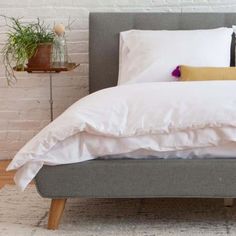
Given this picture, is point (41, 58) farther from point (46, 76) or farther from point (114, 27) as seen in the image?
point (114, 27)

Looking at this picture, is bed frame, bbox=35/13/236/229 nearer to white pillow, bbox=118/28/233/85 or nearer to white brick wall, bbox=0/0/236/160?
white pillow, bbox=118/28/233/85

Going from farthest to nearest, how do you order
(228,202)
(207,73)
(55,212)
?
(207,73)
(228,202)
(55,212)

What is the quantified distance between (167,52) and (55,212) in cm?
147

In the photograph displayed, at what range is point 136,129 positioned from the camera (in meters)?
2.42

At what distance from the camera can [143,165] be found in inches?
97.9

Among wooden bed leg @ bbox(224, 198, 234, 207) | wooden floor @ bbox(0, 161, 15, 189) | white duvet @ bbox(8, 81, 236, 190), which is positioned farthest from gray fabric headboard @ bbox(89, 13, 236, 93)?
white duvet @ bbox(8, 81, 236, 190)

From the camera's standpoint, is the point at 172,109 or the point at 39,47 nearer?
the point at 172,109

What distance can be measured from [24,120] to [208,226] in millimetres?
2028

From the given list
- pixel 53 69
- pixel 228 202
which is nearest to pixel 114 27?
pixel 53 69

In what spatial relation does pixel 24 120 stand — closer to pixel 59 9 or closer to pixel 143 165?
pixel 59 9

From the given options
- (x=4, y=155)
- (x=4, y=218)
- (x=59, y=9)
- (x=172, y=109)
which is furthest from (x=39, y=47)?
(x=172, y=109)

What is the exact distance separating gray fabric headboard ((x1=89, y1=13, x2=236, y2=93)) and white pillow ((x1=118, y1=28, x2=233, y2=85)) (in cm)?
14

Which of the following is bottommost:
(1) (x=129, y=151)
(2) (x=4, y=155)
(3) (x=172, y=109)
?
(2) (x=4, y=155)

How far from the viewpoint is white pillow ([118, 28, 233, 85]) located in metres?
3.62
